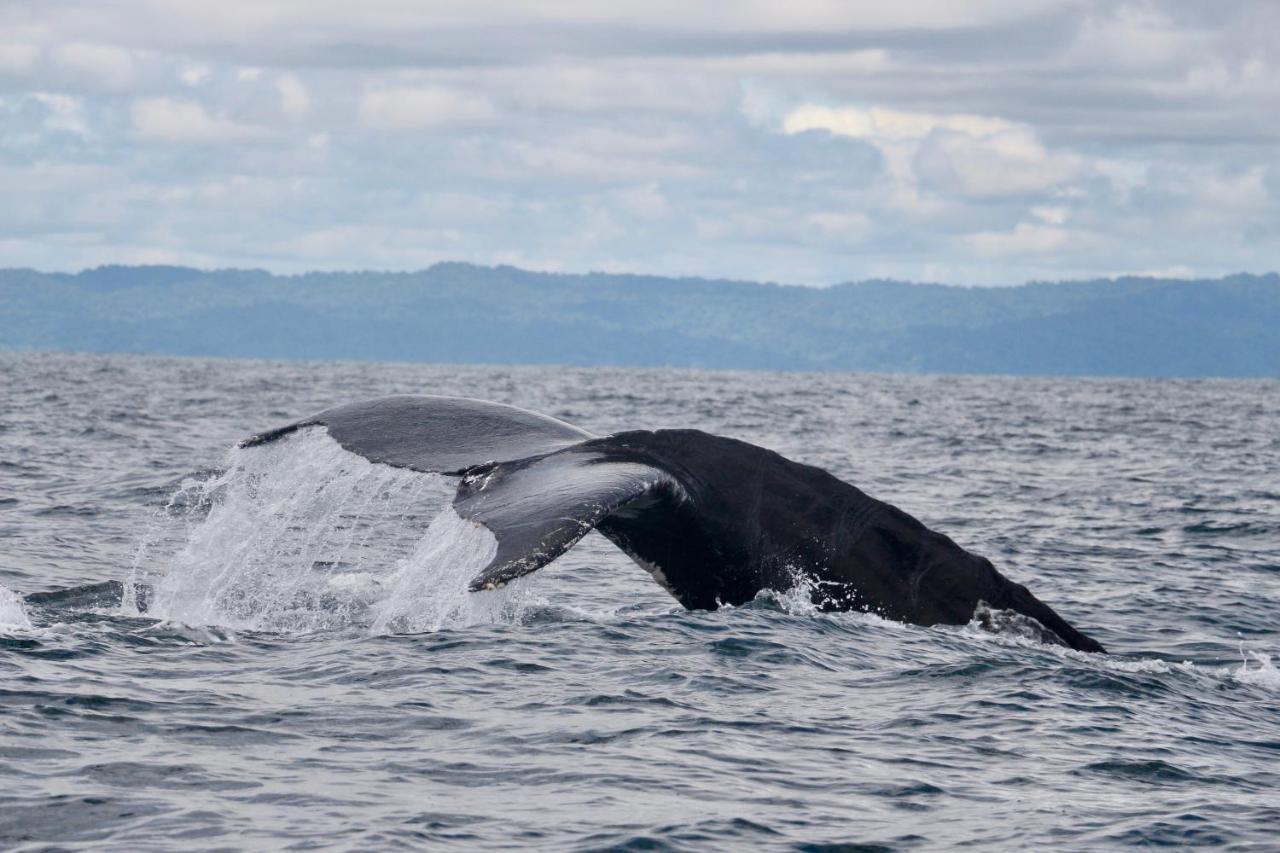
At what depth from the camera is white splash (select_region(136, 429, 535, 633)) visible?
796 centimetres

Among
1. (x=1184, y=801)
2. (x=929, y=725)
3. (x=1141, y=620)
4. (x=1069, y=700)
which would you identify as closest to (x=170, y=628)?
(x=929, y=725)

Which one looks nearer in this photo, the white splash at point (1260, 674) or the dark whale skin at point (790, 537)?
the dark whale skin at point (790, 537)

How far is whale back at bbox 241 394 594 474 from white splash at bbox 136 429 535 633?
0.07 m

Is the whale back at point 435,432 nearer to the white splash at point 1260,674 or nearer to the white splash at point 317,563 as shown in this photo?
the white splash at point 317,563

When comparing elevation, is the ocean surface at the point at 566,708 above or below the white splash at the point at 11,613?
below

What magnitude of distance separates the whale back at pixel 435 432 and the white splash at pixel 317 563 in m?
0.07

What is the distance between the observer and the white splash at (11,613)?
31.5 feet

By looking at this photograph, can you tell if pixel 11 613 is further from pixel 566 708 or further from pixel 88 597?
pixel 566 708

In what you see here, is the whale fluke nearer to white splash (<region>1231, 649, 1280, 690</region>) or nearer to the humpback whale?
the humpback whale

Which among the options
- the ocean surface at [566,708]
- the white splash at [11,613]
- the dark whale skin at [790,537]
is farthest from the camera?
the white splash at [11,613]

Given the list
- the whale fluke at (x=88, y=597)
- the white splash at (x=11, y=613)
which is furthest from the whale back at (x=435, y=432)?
the whale fluke at (x=88, y=597)

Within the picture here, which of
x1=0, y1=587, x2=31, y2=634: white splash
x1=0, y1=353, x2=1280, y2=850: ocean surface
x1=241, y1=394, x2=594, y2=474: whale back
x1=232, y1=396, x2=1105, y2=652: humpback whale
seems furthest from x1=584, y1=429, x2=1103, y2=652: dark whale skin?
x1=0, y1=587, x2=31, y2=634: white splash

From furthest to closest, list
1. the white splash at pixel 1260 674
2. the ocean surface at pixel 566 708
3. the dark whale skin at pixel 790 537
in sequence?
the white splash at pixel 1260 674, the dark whale skin at pixel 790 537, the ocean surface at pixel 566 708

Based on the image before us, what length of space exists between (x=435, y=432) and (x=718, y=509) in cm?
143
